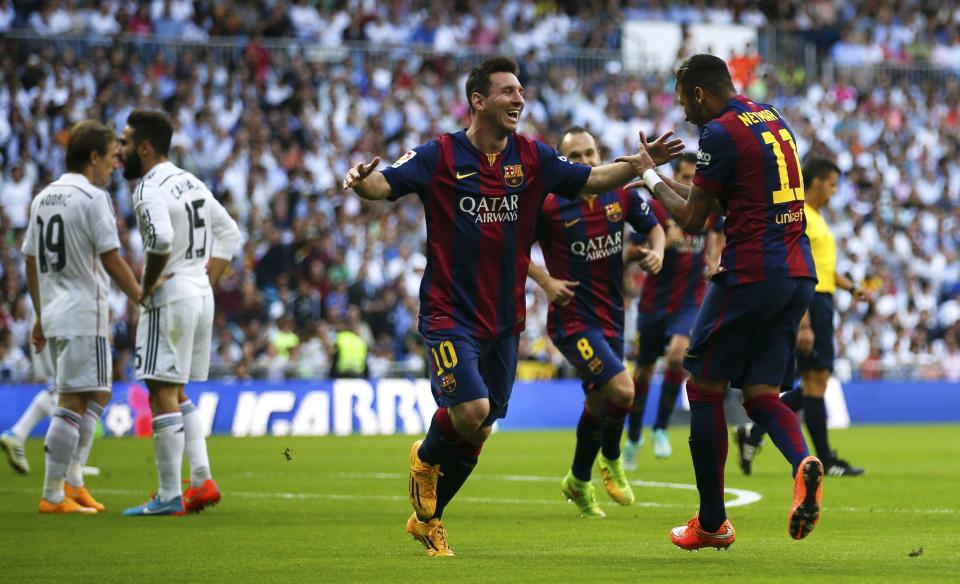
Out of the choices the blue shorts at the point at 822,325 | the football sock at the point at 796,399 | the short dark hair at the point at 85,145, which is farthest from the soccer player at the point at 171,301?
the football sock at the point at 796,399

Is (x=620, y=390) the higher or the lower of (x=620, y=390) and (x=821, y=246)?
the lower

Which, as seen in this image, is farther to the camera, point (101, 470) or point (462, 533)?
point (101, 470)

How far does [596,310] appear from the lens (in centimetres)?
1050

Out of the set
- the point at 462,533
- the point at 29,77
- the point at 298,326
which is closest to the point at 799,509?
the point at 462,533

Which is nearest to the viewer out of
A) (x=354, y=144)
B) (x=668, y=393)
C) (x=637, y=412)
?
(x=637, y=412)

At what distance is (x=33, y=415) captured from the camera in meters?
14.6

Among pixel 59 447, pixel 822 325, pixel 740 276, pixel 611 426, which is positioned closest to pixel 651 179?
pixel 740 276

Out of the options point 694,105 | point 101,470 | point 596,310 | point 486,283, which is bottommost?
point 101,470

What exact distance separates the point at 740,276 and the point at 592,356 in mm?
3032

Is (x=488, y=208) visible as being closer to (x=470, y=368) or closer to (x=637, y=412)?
(x=470, y=368)

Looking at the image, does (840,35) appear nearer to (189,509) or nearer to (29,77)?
(29,77)

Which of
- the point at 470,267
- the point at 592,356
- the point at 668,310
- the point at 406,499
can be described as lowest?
the point at 406,499

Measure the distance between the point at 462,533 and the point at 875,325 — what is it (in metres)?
21.4

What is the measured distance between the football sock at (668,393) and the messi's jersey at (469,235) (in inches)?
288
